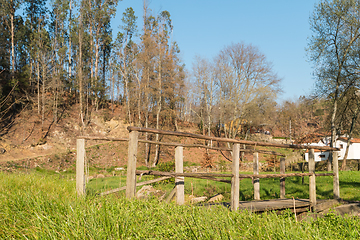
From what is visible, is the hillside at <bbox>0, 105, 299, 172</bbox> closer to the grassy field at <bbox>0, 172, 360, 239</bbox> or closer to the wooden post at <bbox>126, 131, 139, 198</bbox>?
the wooden post at <bbox>126, 131, 139, 198</bbox>

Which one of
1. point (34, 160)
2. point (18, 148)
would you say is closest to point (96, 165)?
point (34, 160)

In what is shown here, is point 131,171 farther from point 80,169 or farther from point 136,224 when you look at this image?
point 80,169

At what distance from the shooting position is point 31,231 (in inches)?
111

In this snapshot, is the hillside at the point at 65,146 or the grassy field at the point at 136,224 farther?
the hillside at the point at 65,146

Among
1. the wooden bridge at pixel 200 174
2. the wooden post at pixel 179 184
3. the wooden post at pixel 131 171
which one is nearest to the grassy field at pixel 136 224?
the wooden post at pixel 131 171

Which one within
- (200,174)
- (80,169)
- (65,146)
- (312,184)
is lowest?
(65,146)

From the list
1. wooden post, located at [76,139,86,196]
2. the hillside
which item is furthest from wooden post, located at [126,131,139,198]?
the hillside

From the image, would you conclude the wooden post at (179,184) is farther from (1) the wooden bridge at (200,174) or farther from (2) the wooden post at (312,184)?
(2) the wooden post at (312,184)

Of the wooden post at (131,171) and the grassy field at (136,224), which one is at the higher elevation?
the wooden post at (131,171)

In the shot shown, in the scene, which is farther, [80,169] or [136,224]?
[80,169]

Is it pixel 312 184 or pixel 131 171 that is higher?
pixel 131 171

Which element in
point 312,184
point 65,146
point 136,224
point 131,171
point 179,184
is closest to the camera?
point 136,224

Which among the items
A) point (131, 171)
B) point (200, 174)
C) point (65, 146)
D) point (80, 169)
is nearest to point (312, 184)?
point (200, 174)

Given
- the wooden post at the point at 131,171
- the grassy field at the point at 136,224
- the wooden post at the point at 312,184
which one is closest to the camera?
the grassy field at the point at 136,224
